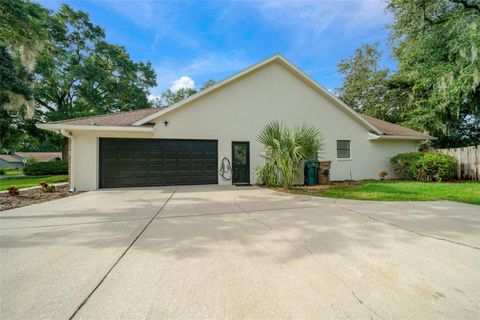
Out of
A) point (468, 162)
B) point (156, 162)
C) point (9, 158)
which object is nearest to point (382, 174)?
point (468, 162)

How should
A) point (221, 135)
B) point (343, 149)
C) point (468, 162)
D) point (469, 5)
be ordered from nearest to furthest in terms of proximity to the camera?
point (221, 135) → point (468, 162) → point (469, 5) → point (343, 149)

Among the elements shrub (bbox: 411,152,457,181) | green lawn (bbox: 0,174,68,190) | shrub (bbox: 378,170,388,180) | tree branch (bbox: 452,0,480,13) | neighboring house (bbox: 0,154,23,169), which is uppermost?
tree branch (bbox: 452,0,480,13)

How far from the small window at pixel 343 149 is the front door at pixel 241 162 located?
5186 millimetres

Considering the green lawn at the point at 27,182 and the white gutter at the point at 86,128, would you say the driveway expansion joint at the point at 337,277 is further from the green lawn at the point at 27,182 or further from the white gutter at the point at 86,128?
the green lawn at the point at 27,182

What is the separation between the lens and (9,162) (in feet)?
151

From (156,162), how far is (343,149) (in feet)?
31.5

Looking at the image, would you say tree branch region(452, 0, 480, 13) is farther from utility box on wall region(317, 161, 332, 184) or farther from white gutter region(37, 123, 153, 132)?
white gutter region(37, 123, 153, 132)

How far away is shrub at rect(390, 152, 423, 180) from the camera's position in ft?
34.2

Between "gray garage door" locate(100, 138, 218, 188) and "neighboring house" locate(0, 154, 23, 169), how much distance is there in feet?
192

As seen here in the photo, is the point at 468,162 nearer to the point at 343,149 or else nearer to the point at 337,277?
the point at 343,149

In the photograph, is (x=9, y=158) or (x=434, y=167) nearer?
(x=434, y=167)

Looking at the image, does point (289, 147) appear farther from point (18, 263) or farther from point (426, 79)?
point (426, 79)

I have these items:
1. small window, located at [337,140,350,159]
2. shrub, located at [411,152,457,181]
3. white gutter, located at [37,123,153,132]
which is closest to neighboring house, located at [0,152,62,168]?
white gutter, located at [37,123,153,132]

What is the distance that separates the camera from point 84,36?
806 inches
